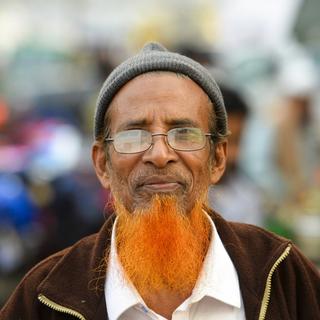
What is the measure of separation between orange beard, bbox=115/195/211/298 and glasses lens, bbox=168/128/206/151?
181mm

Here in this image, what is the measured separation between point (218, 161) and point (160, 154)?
0.38 m

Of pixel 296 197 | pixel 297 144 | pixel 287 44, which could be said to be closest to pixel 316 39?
pixel 297 144

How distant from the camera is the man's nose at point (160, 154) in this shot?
9.93ft

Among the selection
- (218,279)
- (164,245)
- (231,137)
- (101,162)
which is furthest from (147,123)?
(231,137)

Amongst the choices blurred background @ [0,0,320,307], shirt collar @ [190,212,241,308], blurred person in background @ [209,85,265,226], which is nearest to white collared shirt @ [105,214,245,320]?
shirt collar @ [190,212,241,308]

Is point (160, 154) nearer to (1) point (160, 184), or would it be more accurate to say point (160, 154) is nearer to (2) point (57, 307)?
(1) point (160, 184)

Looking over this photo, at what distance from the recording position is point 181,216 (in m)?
3.16

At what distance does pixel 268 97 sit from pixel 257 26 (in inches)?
91.1

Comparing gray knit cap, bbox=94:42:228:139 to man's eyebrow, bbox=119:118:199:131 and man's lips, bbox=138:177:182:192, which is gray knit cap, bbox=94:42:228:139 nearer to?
man's eyebrow, bbox=119:118:199:131

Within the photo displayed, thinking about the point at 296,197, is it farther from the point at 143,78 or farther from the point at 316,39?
the point at 143,78

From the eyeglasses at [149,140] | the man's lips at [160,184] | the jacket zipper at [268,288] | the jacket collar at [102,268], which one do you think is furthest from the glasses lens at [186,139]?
the jacket zipper at [268,288]

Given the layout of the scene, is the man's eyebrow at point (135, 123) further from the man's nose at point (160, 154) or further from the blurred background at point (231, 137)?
the blurred background at point (231, 137)

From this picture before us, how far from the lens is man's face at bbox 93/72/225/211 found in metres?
3.06

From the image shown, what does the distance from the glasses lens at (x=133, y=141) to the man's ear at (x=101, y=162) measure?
0.61 feet
